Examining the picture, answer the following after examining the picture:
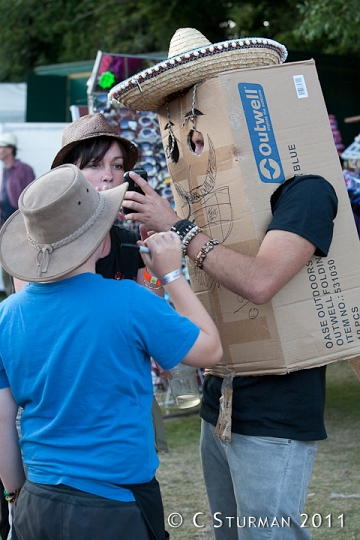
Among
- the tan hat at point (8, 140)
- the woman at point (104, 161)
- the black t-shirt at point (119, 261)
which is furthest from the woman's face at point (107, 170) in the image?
the tan hat at point (8, 140)

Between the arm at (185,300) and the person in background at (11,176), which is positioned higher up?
the person in background at (11,176)

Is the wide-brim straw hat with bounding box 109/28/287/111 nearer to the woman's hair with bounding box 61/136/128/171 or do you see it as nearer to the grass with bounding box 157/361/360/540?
the woman's hair with bounding box 61/136/128/171

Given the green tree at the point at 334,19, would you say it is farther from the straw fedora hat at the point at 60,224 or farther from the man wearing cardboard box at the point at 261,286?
the straw fedora hat at the point at 60,224

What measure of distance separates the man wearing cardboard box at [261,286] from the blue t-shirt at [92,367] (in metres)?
0.35

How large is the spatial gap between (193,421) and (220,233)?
3418mm

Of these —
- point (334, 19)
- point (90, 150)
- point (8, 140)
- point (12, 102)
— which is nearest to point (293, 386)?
point (90, 150)

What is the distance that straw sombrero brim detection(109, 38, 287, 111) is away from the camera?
199 centimetres

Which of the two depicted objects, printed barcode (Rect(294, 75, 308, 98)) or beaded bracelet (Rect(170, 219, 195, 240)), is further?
printed barcode (Rect(294, 75, 308, 98))

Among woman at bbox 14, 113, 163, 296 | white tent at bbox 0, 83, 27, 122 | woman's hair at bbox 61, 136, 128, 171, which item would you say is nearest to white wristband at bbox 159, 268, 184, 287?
woman at bbox 14, 113, 163, 296

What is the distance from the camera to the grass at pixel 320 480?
11.1 feet

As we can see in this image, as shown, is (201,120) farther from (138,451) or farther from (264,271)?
(138,451)

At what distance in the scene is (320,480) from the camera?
3.93 m

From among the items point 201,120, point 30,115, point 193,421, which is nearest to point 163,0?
point 30,115

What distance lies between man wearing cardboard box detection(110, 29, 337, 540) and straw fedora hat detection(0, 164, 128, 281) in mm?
297
